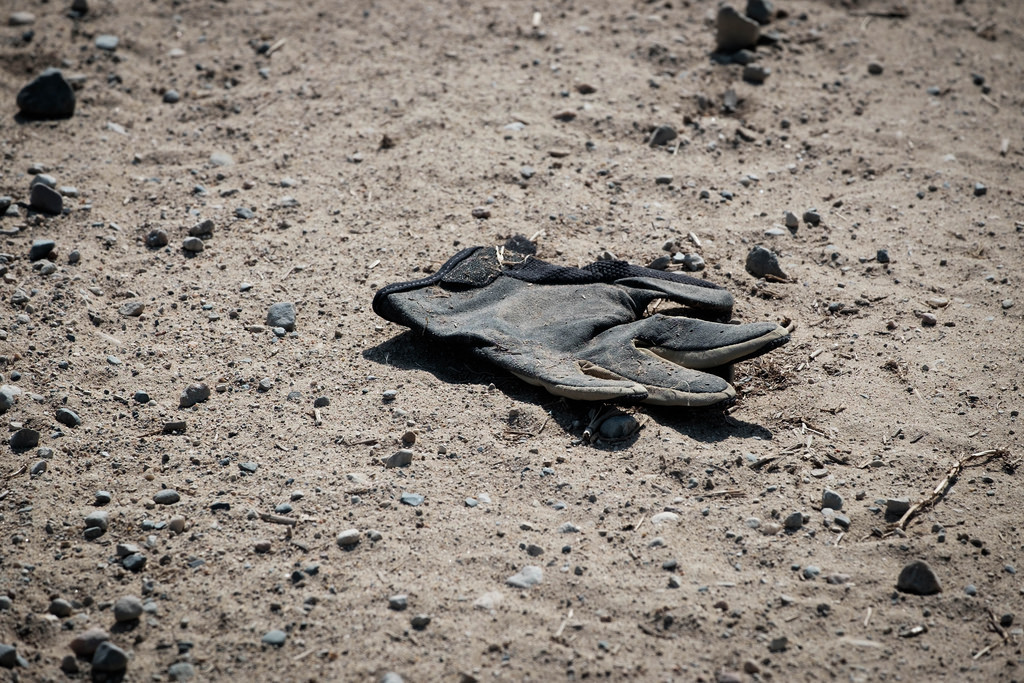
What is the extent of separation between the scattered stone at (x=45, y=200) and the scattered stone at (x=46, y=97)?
0.81 metres

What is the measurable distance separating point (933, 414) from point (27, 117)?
4.34 m

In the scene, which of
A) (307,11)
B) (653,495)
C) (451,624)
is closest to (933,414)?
(653,495)

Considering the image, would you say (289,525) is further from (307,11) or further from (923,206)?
(307,11)

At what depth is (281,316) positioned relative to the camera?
3223mm

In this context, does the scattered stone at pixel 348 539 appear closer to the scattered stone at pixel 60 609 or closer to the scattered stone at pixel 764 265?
the scattered stone at pixel 60 609

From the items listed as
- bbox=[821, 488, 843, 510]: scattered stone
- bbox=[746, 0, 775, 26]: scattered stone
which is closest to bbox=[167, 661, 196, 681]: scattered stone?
bbox=[821, 488, 843, 510]: scattered stone

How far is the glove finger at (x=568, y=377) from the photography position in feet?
9.04

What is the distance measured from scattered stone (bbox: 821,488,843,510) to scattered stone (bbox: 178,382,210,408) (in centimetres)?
203

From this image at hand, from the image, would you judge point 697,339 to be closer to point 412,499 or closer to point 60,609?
point 412,499

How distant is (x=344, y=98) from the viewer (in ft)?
14.5

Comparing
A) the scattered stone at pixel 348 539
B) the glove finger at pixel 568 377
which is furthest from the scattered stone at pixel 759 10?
the scattered stone at pixel 348 539

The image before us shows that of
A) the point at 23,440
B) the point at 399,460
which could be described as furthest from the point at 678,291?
the point at 23,440

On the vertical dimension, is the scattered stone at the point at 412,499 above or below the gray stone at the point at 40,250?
below

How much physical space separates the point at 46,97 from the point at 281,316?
2113 millimetres
